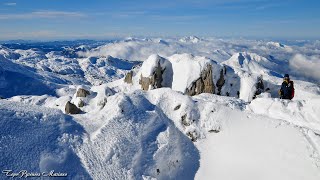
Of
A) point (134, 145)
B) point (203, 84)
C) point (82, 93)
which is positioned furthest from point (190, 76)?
point (134, 145)

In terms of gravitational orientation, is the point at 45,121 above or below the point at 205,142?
above

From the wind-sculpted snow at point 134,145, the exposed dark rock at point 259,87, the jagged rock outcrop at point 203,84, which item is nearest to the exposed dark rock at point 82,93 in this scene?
the jagged rock outcrop at point 203,84

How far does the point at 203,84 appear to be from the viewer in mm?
54469

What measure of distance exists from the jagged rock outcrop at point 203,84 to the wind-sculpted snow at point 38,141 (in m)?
30.3

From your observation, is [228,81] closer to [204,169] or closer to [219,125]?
[219,125]

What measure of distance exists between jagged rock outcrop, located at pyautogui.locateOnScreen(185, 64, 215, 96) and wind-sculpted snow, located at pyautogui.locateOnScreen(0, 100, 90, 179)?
30.3 metres

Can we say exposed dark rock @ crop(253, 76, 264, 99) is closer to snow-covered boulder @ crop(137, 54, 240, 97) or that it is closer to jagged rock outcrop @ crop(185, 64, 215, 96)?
snow-covered boulder @ crop(137, 54, 240, 97)

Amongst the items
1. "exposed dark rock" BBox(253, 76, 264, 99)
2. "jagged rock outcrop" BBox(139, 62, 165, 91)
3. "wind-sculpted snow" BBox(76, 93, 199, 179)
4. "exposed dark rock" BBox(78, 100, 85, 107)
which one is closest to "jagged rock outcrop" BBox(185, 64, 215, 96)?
"jagged rock outcrop" BBox(139, 62, 165, 91)

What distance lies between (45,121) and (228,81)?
3781 centimetres

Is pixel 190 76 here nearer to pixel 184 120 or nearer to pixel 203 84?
pixel 203 84

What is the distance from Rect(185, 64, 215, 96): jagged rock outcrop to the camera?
54281 mm

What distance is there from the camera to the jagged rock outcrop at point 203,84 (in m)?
54.3

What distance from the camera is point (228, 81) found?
187 ft

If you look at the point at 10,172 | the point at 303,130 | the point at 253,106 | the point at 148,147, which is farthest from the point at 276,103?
the point at 10,172
